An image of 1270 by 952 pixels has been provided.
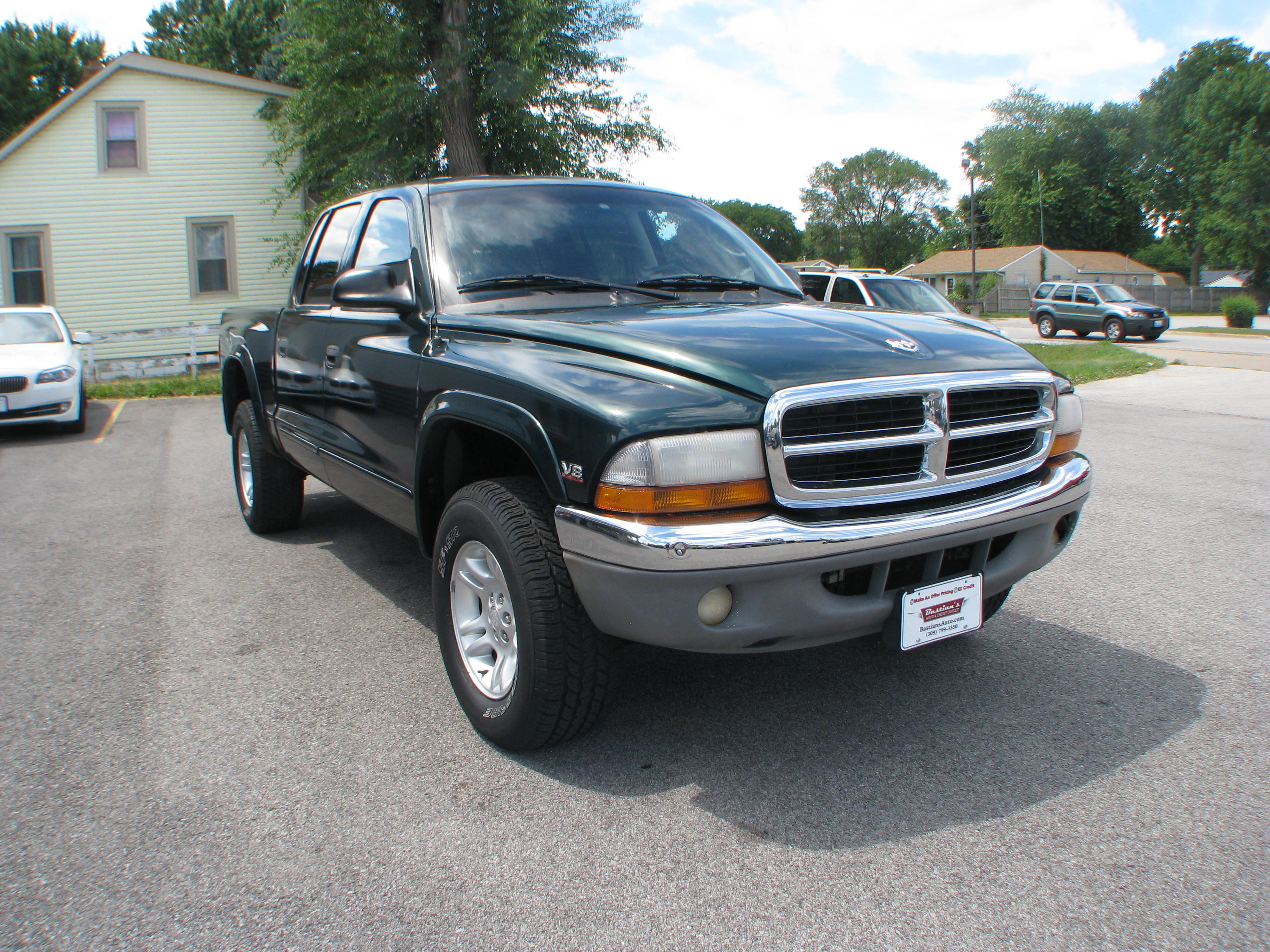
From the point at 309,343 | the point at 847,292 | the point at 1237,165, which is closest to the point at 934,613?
the point at 309,343

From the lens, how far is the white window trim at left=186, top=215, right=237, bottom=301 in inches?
764

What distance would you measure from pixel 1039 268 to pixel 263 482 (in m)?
77.3

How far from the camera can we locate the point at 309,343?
14.7ft

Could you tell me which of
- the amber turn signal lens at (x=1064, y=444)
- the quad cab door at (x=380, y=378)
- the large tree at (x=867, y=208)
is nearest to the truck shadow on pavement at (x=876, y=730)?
Answer: the quad cab door at (x=380, y=378)

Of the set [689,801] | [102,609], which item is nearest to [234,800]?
[689,801]

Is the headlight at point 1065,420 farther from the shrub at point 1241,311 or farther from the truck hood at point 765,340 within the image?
the shrub at point 1241,311

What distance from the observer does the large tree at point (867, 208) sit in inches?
4446

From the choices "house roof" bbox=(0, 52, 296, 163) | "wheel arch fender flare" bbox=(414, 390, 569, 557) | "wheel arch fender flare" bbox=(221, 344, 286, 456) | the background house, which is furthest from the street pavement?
the background house

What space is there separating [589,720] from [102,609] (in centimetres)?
291

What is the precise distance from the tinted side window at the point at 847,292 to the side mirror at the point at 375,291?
1077cm

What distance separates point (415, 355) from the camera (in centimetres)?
339

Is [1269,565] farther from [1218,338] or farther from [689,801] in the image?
[1218,338]

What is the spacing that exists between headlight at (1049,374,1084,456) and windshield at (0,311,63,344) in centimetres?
1175

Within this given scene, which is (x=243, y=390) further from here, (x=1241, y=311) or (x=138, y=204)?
(x=1241, y=311)
